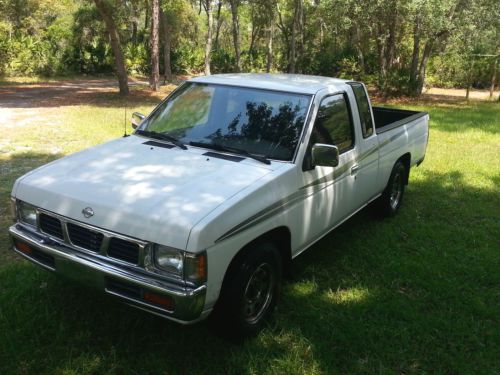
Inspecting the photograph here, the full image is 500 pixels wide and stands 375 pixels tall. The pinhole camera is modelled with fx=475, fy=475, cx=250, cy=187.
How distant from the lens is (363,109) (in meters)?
4.91

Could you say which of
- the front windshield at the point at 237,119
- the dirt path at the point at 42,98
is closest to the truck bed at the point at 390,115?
the front windshield at the point at 237,119

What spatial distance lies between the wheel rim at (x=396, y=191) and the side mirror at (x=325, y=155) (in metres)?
2.65

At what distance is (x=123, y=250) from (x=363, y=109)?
3029 mm

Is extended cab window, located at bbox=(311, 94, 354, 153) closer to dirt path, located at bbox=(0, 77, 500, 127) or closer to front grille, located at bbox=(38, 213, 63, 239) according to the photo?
front grille, located at bbox=(38, 213, 63, 239)

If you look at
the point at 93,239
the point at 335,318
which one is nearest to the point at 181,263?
the point at 93,239

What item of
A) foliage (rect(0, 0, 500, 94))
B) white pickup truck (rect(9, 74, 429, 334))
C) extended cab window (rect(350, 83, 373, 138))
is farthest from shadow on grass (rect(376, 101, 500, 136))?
white pickup truck (rect(9, 74, 429, 334))

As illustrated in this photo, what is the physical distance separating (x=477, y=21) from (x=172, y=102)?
53.6 ft

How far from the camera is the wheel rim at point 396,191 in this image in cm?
610

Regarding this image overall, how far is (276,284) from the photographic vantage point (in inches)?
143

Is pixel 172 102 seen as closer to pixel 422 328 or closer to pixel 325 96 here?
pixel 325 96

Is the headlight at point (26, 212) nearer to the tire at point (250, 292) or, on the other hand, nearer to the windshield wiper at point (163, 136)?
the windshield wiper at point (163, 136)

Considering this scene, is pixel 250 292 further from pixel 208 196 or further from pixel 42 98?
pixel 42 98

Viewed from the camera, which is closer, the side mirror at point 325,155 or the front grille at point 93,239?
the front grille at point 93,239

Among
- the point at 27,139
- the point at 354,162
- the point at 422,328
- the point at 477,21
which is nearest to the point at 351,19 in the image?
the point at 477,21
